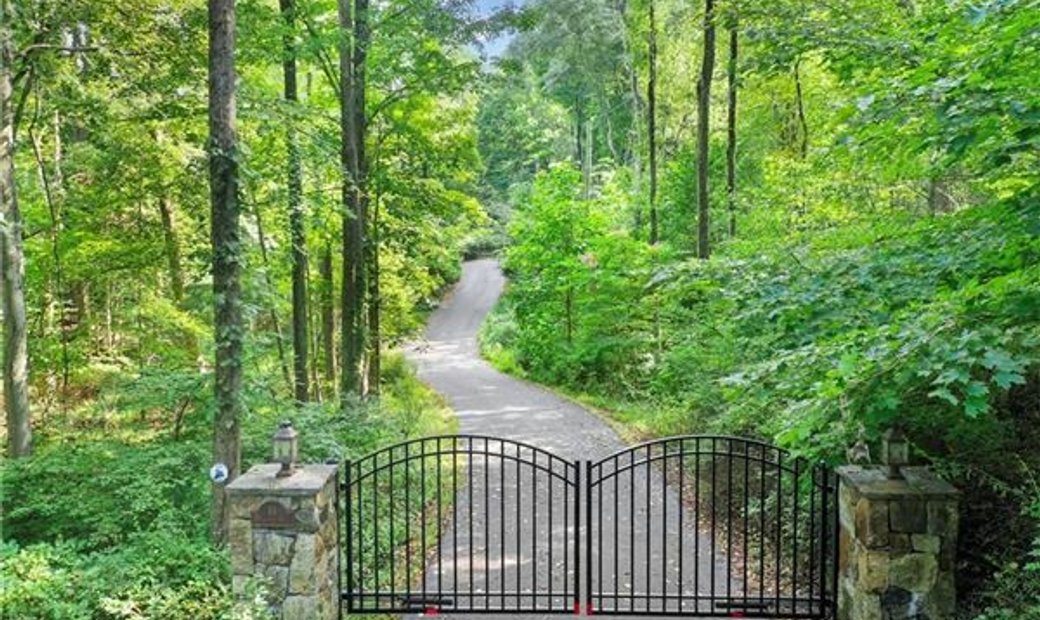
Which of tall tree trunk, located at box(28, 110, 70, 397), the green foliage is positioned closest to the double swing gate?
the green foliage

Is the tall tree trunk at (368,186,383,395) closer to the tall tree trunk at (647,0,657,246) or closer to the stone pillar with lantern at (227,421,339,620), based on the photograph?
the tall tree trunk at (647,0,657,246)

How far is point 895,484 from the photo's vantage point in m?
4.02

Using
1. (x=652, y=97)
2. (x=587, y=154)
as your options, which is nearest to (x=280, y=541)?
(x=652, y=97)

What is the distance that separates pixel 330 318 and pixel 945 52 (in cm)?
1007


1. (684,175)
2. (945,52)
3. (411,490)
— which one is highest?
(684,175)

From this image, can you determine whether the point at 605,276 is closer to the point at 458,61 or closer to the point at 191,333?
the point at 458,61

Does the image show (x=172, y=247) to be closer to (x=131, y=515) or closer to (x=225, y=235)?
(x=131, y=515)

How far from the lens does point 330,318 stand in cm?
1229

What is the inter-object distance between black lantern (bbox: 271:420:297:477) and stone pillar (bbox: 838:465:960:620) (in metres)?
3.25

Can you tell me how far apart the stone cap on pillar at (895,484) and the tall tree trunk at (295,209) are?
5.44 m

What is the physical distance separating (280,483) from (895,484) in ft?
11.3

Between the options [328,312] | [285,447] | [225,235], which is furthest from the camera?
[328,312]

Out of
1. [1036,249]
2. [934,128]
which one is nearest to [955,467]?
[1036,249]

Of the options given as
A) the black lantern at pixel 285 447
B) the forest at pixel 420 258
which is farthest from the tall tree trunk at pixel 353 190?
the black lantern at pixel 285 447
